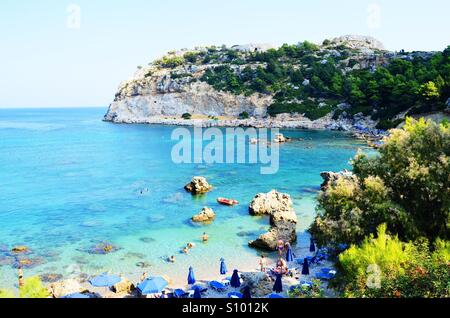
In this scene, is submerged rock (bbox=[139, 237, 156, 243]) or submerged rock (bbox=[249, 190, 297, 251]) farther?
submerged rock (bbox=[139, 237, 156, 243])

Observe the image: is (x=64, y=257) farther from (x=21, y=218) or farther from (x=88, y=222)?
(x=21, y=218)

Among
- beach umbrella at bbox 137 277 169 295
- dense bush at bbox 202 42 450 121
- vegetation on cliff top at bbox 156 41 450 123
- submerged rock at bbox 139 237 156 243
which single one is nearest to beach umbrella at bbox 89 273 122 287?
beach umbrella at bbox 137 277 169 295

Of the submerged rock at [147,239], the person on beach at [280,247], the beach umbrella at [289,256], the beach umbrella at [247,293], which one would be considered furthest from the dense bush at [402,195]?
the submerged rock at [147,239]

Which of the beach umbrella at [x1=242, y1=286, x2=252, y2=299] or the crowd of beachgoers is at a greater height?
the beach umbrella at [x1=242, y1=286, x2=252, y2=299]

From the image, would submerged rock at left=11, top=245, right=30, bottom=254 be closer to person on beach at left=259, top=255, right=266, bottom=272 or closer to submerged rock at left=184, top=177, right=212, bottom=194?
person on beach at left=259, top=255, right=266, bottom=272

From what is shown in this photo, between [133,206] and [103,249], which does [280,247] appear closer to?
[103,249]
